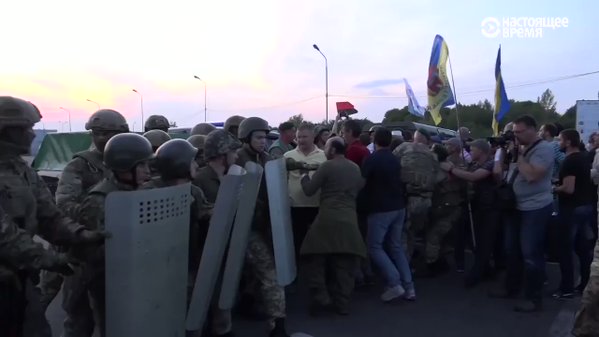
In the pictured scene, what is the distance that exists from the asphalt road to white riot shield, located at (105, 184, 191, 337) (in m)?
2.58

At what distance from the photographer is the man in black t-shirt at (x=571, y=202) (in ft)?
21.5

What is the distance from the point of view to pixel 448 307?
21.7 feet

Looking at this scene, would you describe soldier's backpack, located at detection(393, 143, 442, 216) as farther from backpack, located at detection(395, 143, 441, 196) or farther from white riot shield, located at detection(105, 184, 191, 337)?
white riot shield, located at detection(105, 184, 191, 337)

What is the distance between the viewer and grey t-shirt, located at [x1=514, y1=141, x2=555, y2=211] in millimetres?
6043

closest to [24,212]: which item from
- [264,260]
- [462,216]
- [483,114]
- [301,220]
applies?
[264,260]

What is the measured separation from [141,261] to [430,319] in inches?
153

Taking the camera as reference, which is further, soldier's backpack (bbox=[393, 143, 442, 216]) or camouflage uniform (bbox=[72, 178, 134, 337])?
soldier's backpack (bbox=[393, 143, 442, 216])

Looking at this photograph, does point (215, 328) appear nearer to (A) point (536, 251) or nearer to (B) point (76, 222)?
(B) point (76, 222)

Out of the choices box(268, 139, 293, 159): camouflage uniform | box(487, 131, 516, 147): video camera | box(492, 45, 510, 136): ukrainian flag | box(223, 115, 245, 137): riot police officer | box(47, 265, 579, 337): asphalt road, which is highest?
box(492, 45, 510, 136): ukrainian flag

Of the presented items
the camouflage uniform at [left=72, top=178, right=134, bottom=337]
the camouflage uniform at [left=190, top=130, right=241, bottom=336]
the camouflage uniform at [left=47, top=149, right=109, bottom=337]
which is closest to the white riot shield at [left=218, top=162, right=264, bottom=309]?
the camouflage uniform at [left=190, top=130, right=241, bottom=336]

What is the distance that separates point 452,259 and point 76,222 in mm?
6618

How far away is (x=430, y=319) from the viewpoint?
6.19 m

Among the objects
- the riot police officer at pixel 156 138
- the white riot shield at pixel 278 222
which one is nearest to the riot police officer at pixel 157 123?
the riot police officer at pixel 156 138

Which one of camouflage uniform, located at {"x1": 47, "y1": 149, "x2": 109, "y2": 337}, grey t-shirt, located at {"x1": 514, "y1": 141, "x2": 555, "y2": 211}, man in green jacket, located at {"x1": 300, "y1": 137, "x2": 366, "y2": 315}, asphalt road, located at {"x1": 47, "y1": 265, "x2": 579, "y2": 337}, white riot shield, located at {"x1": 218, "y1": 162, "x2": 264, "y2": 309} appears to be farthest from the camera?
man in green jacket, located at {"x1": 300, "y1": 137, "x2": 366, "y2": 315}
